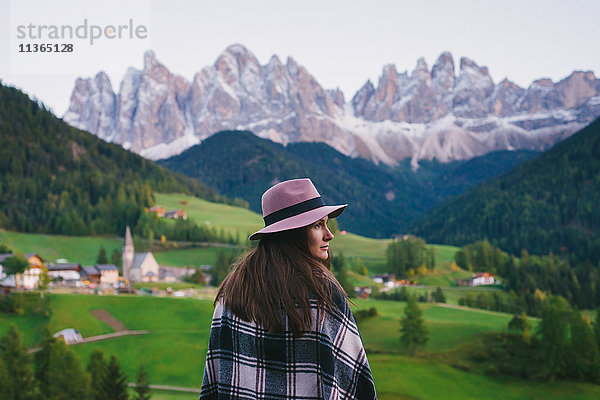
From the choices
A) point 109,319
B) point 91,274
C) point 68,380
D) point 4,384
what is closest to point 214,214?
point 91,274

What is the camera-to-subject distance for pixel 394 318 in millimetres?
61875

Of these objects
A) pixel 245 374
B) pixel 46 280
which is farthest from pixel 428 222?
pixel 245 374

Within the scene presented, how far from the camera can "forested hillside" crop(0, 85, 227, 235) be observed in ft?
382

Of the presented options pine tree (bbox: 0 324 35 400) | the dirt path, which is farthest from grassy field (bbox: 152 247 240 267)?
pine tree (bbox: 0 324 35 400)

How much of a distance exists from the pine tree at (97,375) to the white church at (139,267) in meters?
43.9

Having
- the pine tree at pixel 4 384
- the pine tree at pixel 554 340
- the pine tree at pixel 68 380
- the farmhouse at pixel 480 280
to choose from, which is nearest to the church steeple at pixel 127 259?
the pine tree at pixel 68 380

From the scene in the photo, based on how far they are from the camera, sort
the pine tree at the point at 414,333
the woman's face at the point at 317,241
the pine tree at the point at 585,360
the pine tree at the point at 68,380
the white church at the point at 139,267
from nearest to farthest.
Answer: the woman's face at the point at 317,241, the pine tree at the point at 68,380, the pine tree at the point at 585,360, the pine tree at the point at 414,333, the white church at the point at 139,267

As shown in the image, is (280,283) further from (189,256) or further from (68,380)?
(189,256)

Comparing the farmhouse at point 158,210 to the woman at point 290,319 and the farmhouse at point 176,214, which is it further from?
the woman at point 290,319

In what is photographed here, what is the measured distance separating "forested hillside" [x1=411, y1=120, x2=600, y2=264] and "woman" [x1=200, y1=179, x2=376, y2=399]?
465 feet

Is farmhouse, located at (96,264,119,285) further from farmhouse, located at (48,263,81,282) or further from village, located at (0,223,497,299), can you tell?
farmhouse, located at (48,263,81,282)

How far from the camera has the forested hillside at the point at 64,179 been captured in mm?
116312

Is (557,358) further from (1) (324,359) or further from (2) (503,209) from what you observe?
(2) (503,209)

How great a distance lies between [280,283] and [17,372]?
133ft
